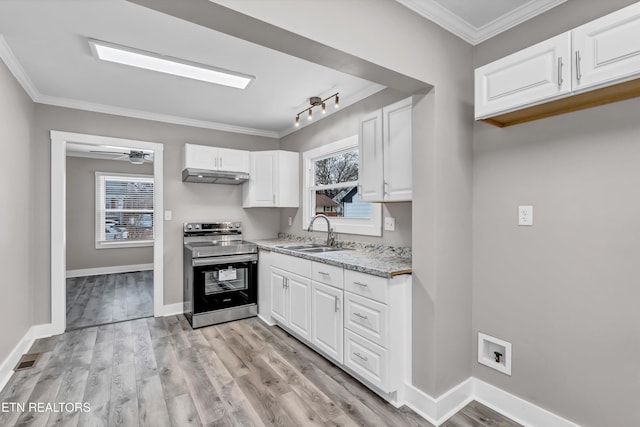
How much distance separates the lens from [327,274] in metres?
2.53

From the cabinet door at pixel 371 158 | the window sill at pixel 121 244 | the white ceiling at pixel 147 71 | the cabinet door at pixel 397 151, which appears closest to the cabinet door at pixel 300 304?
the cabinet door at pixel 371 158

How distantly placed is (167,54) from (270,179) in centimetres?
198

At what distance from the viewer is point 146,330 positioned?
3.37 metres

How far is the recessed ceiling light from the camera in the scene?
7.38ft

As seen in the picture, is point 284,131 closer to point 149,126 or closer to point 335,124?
point 335,124

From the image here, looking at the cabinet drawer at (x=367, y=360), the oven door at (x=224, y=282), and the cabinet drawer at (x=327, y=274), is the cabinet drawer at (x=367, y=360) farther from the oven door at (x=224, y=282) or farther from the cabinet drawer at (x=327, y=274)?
the oven door at (x=224, y=282)

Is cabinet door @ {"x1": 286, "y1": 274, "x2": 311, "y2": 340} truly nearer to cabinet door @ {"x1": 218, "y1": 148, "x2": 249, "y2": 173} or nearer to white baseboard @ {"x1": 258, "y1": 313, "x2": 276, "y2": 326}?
A: white baseboard @ {"x1": 258, "y1": 313, "x2": 276, "y2": 326}

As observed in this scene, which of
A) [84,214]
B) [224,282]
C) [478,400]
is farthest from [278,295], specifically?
[84,214]

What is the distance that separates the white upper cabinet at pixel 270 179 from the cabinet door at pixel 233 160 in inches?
3.5

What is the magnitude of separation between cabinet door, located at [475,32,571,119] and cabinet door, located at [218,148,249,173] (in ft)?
9.46

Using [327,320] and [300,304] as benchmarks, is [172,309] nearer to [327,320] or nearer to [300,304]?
[300,304]

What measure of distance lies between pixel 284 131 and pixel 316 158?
878 mm

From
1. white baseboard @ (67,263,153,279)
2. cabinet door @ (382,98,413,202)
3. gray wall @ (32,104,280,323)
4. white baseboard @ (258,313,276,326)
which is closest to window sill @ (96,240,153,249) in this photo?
white baseboard @ (67,263,153,279)

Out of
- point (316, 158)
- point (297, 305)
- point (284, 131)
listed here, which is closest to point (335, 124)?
point (316, 158)
